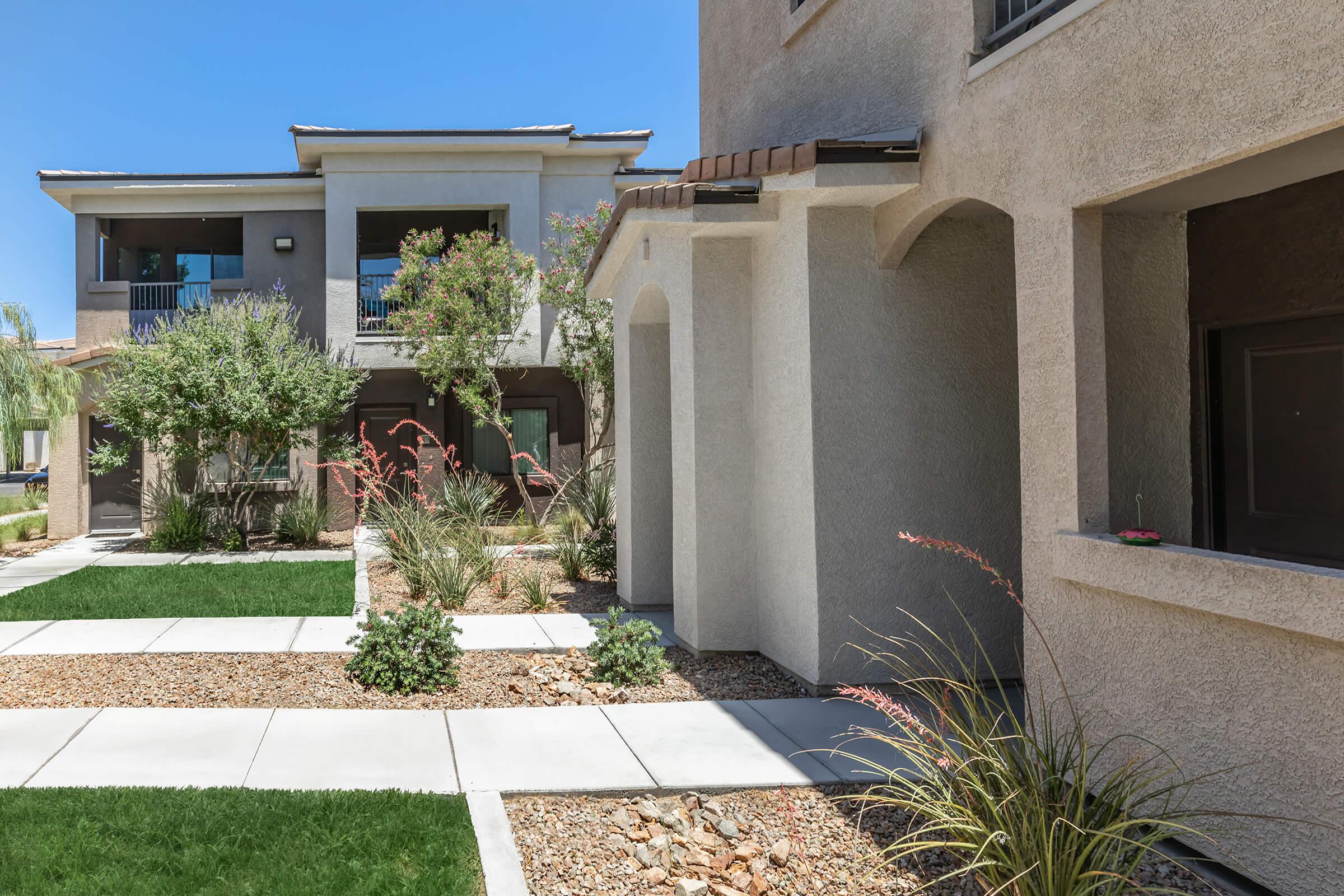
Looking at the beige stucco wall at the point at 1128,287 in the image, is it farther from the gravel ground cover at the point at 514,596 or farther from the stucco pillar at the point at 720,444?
the gravel ground cover at the point at 514,596

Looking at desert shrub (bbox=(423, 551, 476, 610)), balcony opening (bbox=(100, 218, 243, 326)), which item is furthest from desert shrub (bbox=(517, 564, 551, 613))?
balcony opening (bbox=(100, 218, 243, 326))

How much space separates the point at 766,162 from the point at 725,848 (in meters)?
4.44

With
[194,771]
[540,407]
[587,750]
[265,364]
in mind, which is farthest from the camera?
[540,407]

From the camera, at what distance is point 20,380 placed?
1530 cm

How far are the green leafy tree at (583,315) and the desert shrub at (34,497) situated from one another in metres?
16.7

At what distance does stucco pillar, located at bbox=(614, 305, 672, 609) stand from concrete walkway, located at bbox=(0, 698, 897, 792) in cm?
351

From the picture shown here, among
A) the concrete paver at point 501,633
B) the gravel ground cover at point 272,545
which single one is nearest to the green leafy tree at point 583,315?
the gravel ground cover at point 272,545

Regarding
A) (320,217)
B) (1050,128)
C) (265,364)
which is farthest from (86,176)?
(1050,128)

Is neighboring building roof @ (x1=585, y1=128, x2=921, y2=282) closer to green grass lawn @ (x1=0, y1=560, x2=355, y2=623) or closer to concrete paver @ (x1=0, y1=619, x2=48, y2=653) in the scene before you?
green grass lawn @ (x1=0, y1=560, x2=355, y2=623)

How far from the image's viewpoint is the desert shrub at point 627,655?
24.0 feet

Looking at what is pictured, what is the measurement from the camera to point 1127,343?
556 cm

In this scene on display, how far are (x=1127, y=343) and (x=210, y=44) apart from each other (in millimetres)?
28092

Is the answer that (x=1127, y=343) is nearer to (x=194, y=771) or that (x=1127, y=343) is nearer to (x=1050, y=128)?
(x=1050, y=128)

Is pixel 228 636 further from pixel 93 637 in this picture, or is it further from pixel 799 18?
pixel 799 18
